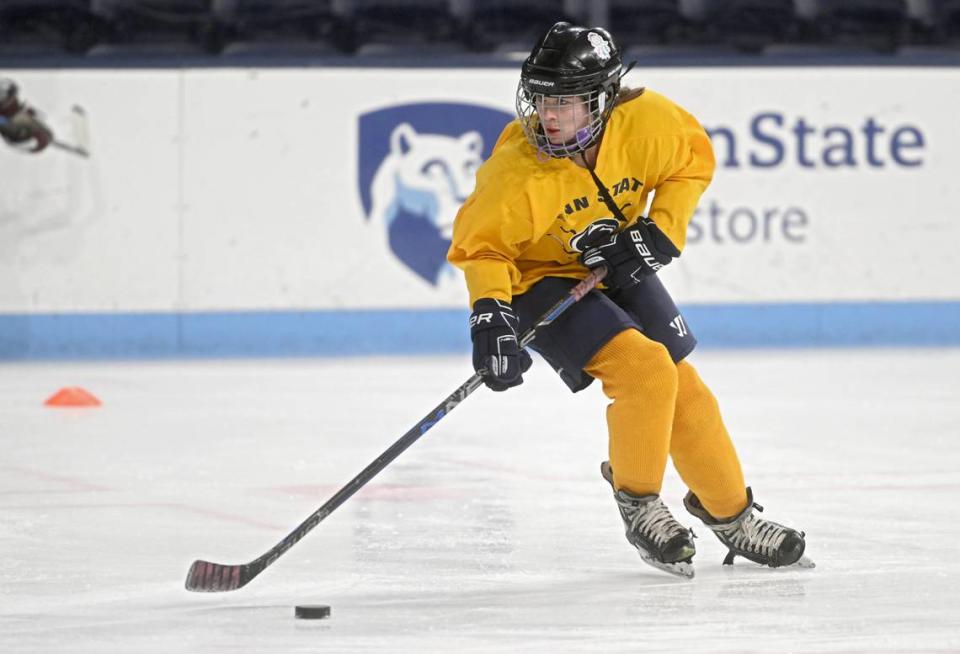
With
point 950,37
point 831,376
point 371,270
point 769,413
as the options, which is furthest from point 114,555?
point 950,37

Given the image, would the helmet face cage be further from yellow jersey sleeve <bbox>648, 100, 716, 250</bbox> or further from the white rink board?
the white rink board

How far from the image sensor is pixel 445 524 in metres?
3.86

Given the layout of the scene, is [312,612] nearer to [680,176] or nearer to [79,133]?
[680,176]

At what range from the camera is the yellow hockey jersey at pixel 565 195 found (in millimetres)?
3301

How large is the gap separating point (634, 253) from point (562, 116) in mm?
295

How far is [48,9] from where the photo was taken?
909 cm

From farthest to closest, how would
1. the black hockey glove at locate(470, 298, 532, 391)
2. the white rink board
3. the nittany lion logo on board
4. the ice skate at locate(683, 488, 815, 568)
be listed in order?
the nittany lion logo on board
the white rink board
the ice skate at locate(683, 488, 815, 568)
the black hockey glove at locate(470, 298, 532, 391)

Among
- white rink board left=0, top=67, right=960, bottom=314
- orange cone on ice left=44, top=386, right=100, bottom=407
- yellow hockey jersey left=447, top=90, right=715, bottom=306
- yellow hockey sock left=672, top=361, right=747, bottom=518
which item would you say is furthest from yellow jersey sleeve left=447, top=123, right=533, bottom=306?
white rink board left=0, top=67, right=960, bottom=314

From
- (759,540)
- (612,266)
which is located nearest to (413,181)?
(612,266)

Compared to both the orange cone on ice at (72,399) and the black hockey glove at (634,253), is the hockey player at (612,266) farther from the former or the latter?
the orange cone on ice at (72,399)

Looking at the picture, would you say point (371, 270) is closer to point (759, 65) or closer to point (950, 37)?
point (759, 65)

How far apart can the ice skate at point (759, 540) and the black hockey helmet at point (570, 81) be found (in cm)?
76

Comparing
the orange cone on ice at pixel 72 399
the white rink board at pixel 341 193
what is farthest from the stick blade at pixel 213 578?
the white rink board at pixel 341 193

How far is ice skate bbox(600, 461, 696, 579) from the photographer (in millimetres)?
3234
